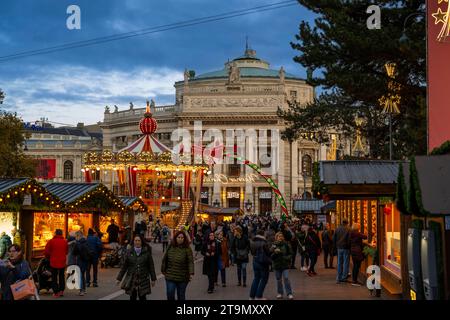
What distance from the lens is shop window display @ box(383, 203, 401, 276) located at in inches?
599

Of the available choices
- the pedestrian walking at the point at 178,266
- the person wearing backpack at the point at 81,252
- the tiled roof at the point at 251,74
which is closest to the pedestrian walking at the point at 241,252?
the person wearing backpack at the point at 81,252

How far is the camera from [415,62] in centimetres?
2403

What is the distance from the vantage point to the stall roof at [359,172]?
15078 millimetres

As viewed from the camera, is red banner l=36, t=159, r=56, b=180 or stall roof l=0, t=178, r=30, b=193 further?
red banner l=36, t=159, r=56, b=180

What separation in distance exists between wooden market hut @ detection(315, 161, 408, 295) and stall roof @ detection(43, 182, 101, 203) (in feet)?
31.6

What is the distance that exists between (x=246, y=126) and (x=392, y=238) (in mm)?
72859

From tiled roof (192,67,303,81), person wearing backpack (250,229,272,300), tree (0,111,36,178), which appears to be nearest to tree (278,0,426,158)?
person wearing backpack (250,229,272,300)

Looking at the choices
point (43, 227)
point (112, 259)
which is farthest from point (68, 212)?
point (112, 259)

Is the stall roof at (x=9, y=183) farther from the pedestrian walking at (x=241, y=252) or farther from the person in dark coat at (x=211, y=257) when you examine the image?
the pedestrian walking at (x=241, y=252)

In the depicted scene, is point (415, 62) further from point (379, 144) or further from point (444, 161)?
point (444, 161)

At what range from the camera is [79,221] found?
24797mm

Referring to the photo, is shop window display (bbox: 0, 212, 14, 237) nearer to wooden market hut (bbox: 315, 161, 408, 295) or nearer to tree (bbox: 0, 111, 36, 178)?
wooden market hut (bbox: 315, 161, 408, 295)
